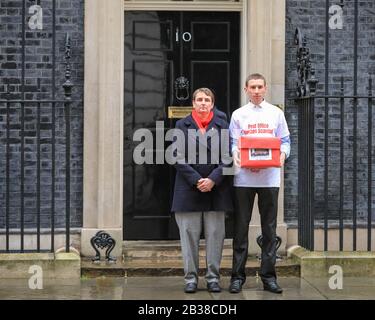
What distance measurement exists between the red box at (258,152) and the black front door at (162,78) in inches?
81.2

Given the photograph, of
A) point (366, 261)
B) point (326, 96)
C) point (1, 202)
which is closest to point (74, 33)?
point (1, 202)

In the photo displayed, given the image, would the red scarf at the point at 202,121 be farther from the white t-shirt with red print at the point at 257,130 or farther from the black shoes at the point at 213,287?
the black shoes at the point at 213,287

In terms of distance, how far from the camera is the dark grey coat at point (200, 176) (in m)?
7.54

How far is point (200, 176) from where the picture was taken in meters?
7.52

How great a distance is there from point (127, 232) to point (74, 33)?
85.7 inches

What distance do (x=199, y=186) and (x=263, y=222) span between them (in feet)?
2.27

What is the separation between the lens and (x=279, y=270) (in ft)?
28.5

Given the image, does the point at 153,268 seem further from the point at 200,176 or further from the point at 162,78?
the point at 162,78

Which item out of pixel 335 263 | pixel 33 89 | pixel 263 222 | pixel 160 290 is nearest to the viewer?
pixel 263 222

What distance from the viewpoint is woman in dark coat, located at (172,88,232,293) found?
298 inches

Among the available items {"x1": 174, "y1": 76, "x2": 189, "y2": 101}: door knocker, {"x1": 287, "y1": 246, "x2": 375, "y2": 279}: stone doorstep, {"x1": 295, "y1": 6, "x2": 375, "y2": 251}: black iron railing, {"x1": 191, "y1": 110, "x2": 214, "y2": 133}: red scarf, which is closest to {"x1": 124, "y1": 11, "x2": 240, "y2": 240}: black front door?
{"x1": 174, "y1": 76, "x2": 189, "y2": 101}: door knocker

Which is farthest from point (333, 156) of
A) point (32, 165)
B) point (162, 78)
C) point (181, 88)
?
point (32, 165)

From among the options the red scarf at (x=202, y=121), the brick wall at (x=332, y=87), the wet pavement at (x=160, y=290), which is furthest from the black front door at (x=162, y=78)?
the red scarf at (x=202, y=121)

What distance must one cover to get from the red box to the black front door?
2.06m
